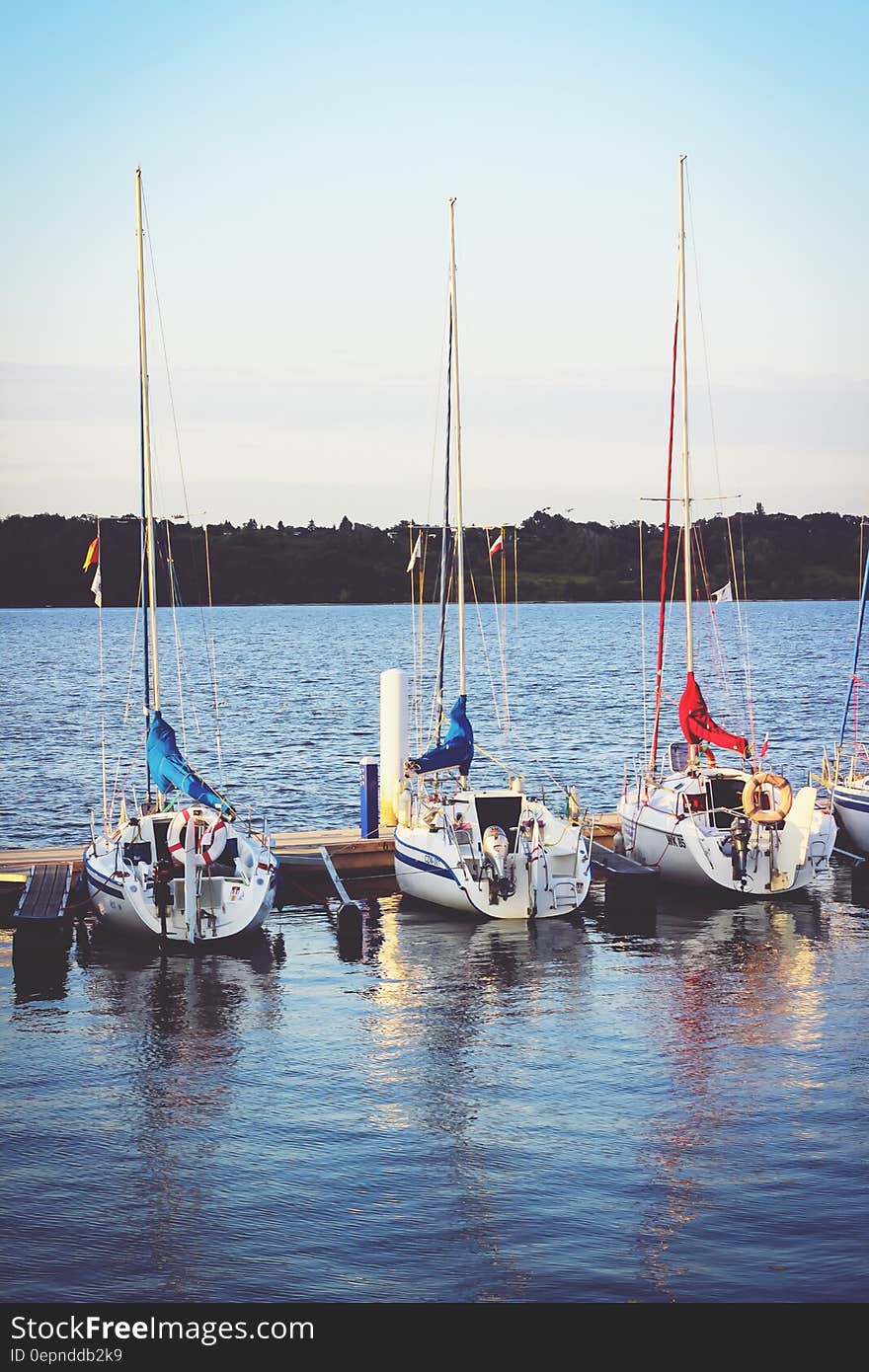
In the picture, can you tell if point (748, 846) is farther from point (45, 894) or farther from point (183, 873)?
point (45, 894)

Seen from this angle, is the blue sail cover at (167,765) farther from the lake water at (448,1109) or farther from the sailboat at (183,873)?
the lake water at (448,1109)

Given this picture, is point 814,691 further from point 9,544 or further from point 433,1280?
point 9,544

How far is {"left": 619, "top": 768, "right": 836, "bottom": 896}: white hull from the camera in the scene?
80.9ft

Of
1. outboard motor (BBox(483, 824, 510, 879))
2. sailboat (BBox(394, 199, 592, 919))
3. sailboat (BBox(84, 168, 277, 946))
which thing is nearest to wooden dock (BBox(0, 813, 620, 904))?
sailboat (BBox(394, 199, 592, 919))

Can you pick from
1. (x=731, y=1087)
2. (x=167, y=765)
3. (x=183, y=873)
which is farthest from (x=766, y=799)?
(x=167, y=765)

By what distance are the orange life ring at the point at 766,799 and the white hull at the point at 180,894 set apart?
8277 mm

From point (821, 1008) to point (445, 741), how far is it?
33.9 feet

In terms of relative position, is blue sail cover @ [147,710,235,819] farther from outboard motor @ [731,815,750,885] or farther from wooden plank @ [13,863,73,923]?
outboard motor @ [731,815,750,885]

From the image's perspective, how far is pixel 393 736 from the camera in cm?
2822

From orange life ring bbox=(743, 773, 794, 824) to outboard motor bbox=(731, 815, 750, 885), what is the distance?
0.97 feet

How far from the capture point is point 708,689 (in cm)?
9494

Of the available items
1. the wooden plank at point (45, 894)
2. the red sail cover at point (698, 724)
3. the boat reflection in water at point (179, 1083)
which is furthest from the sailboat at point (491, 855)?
the wooden plank at point (45, 894)

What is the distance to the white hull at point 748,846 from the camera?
24656mm
